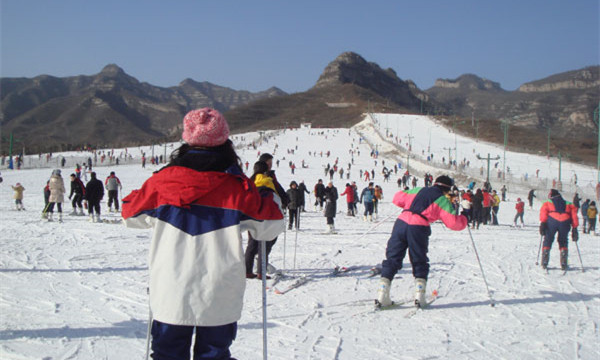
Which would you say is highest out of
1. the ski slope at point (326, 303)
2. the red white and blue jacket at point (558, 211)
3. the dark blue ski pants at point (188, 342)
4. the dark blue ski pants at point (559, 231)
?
the red white and blue jacket at point (558, 211)

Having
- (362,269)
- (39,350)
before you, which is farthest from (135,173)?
(39,350)

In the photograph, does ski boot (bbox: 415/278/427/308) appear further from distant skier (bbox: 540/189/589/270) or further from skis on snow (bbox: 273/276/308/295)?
distant skier (bbox: 540/189/589/270)

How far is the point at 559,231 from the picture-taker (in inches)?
304

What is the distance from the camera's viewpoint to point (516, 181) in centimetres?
3325

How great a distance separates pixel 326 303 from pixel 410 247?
44.9 inches

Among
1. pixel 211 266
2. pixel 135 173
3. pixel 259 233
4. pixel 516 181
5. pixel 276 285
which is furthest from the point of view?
pixel 516 181

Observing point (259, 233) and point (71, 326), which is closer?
point (259, 233)

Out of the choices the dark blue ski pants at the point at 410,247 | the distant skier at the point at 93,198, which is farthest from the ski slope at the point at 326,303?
the distant skier at the point at 93,198

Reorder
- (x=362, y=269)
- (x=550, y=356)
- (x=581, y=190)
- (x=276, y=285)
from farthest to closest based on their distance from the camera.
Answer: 1. (x=581, y=190)
2. (x=362, y=269)
3. (x=276, y=285)
4. (x=550, y=356)

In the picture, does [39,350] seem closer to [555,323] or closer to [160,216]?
[160,216]

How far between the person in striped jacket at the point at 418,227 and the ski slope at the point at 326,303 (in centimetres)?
35

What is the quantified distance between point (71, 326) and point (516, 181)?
111 ft

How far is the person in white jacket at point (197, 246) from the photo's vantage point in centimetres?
228

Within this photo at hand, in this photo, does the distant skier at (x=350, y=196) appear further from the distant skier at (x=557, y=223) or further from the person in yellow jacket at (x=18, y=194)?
the person in yellow jacket at (x=18, y=194)
